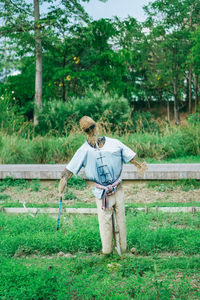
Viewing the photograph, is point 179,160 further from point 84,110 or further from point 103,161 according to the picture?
point 103,161

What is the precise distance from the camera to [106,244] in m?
4.30

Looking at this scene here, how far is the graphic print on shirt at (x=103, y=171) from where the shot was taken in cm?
415

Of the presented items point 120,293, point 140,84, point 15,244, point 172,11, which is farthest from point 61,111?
point 140,84

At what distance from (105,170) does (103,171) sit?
3 cm

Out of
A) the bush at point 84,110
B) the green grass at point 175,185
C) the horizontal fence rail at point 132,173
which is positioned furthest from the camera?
the bush at point 84,110

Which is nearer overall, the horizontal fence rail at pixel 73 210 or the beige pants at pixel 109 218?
the beige pants at pixel 109 218

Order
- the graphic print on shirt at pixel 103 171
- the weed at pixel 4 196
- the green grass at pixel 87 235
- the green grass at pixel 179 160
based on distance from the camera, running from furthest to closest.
→ the green grass at pixel 179 160
the weed at pixel 4 196
the green grass at pixel 87 235
the graphic print on shirt at pixel 103 171

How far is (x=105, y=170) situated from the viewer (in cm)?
416

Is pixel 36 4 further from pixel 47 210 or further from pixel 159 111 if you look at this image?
pixel 159 111

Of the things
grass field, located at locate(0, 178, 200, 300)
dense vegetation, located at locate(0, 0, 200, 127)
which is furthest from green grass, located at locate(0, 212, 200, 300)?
dense vegetation, located at locate(0, 0, 200, 127)

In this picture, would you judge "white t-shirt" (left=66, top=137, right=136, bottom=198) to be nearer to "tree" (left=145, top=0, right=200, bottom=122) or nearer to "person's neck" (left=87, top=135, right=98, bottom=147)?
"person's neck" (left=87, top=135, right=98, bottom=147)

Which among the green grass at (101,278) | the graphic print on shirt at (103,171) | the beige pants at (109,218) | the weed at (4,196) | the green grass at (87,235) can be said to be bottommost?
the green grass at (101,278)

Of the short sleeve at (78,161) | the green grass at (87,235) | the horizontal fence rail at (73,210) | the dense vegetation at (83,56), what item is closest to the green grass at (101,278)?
the green grass at (87,235)

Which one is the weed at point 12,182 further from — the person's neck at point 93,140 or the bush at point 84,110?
the bush at point 84,110
